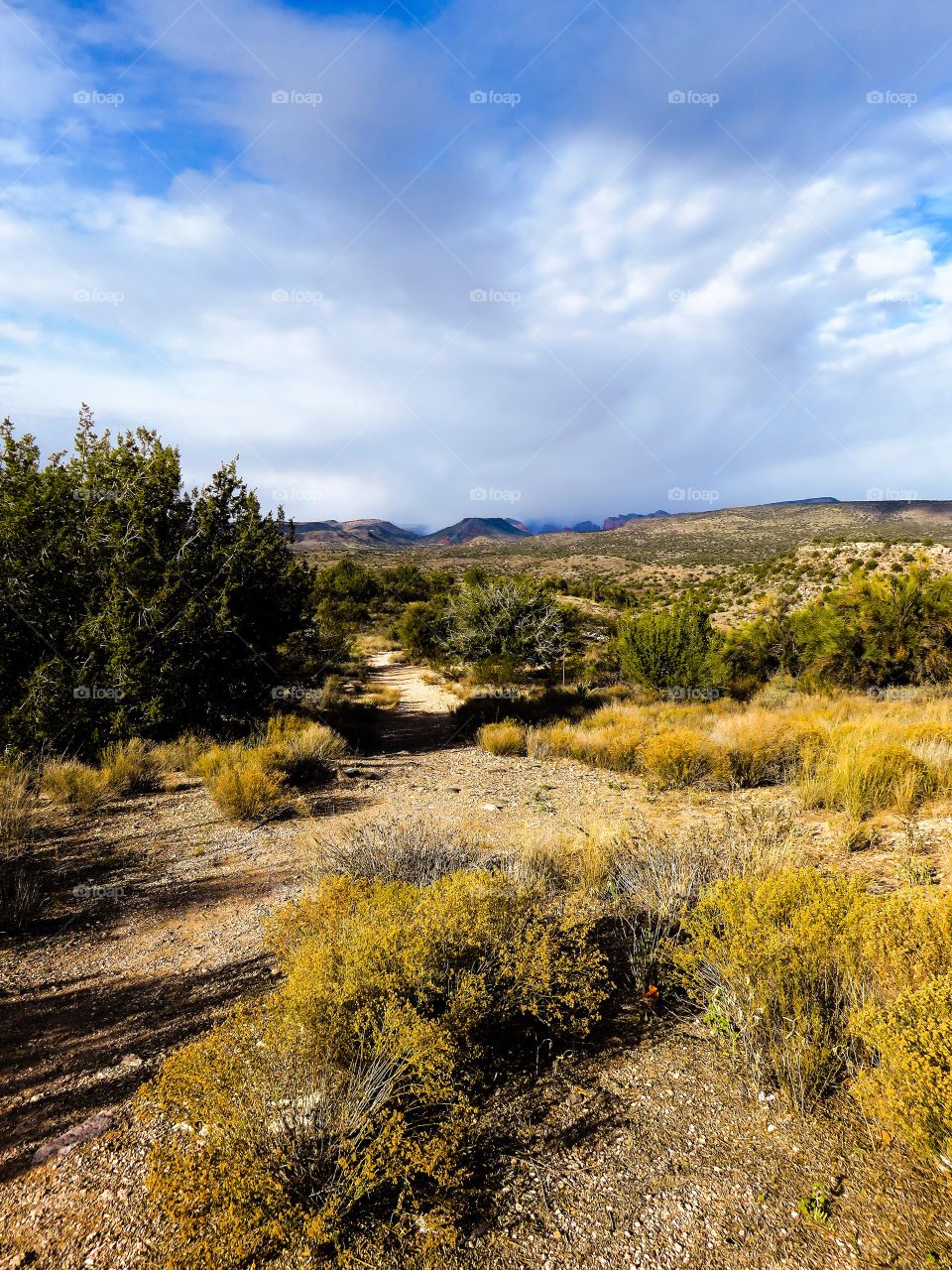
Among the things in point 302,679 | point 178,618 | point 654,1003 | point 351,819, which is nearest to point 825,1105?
point 654,1003

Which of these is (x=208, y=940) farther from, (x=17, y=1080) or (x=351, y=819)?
(x=351, y=819)

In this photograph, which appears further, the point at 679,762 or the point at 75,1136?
the point at 679,762

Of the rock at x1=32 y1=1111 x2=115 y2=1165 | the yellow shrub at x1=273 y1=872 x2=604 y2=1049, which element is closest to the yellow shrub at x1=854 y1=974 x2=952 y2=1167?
the yellow shrub at x1=273 y1=872 x2=604 y2=1049

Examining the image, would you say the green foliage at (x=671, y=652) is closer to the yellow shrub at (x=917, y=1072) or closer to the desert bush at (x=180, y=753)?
the desert bush at (x=180, y=753)

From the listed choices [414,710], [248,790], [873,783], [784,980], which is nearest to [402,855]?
[784,980]

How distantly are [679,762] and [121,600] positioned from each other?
978 cm

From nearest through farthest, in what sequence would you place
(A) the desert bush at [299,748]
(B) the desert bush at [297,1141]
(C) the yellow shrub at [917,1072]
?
(B) the desert bush at [297,1141] → (C) the yellow shrub at [917,1072] → (A) the desert bush at [299,748]

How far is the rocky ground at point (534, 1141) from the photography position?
2242mm

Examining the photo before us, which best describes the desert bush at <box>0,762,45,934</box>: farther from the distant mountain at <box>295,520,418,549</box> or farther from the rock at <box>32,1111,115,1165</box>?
the distant mountain at <box>295,520,418,549</box>

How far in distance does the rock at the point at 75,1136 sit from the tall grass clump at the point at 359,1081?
23 cm

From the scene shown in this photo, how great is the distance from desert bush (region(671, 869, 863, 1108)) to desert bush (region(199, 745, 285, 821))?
5.96 m

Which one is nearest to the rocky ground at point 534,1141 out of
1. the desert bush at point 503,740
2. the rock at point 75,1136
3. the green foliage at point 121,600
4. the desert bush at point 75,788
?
the rock at point 75,1136

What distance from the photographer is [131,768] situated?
872 cm

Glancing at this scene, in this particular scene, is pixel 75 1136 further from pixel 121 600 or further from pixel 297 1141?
pixel 121 600
